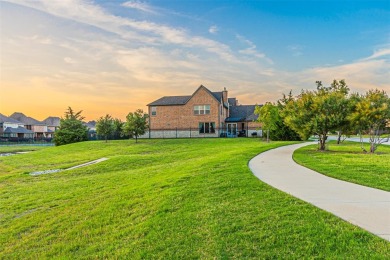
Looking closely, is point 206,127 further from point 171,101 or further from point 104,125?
point 104,125

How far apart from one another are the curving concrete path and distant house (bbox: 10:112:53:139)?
88798 millimetres

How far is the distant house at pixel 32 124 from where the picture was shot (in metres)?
82.3

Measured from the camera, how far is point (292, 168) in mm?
10164

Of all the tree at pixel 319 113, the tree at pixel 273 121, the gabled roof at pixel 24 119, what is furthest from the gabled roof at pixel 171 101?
the gabled roof at pixel 24 119

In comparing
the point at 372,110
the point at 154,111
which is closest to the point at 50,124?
the point at 154,111

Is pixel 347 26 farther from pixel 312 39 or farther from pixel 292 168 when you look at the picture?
pixel 292 168

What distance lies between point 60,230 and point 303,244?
468 centimetres

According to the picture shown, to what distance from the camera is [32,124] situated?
82.4 m

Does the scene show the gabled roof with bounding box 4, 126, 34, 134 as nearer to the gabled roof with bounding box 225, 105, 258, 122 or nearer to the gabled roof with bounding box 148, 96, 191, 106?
the gabled roof with bounding box 148, 96, 191, 106

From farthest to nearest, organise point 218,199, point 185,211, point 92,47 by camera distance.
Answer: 1. point 92,47
2. point 218,199
3. point 185,211

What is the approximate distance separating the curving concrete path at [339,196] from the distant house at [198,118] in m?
30.8

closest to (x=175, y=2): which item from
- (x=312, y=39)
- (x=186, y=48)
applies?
(x=186, y=48)

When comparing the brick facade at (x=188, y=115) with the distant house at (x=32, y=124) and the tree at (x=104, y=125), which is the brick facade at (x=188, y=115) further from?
the distant house at (x=32, y=124)

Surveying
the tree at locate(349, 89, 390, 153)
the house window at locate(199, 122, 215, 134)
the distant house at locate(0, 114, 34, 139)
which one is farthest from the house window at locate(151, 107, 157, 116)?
the distant house at locate(0, 114, 34, 139)
